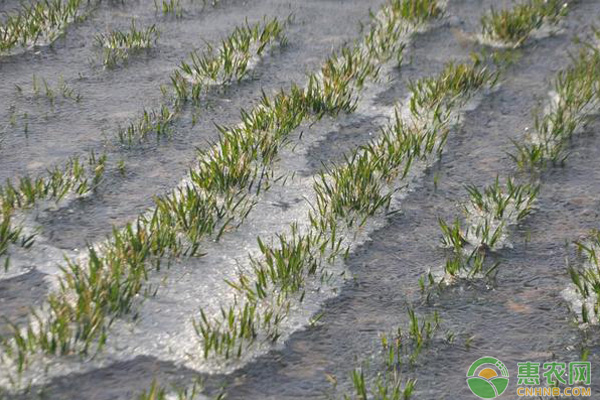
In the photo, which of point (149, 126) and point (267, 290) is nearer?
point (267, 290)

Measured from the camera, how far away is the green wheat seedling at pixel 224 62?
5.92 metres

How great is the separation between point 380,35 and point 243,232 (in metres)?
2.78

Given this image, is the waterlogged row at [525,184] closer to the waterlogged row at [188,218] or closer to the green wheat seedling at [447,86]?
the green wheat seedling at [447,86]

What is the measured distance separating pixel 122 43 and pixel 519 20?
3094 millimetres

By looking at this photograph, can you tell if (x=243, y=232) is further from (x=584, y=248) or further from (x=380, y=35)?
(x=380, y=35)

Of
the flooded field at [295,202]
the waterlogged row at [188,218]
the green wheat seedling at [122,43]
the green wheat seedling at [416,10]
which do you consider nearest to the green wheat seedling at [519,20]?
the flooded field at [295,202]

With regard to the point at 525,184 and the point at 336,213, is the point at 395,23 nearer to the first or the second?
the point at 525,184

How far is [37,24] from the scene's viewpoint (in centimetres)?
653

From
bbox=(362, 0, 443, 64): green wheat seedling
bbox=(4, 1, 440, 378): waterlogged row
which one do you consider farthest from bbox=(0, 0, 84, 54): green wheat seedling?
bbox=(362, 0, 443, 64): green wheat seedling

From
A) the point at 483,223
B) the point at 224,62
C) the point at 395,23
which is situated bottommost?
the point at 483,223

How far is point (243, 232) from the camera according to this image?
14.4 feet

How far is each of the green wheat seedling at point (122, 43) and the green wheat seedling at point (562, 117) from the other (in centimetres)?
296

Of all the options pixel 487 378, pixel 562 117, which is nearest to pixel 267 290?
pixel 487 378

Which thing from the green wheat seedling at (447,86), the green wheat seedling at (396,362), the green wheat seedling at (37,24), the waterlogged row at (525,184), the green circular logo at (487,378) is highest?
the green wheat seedling at (37,24)
